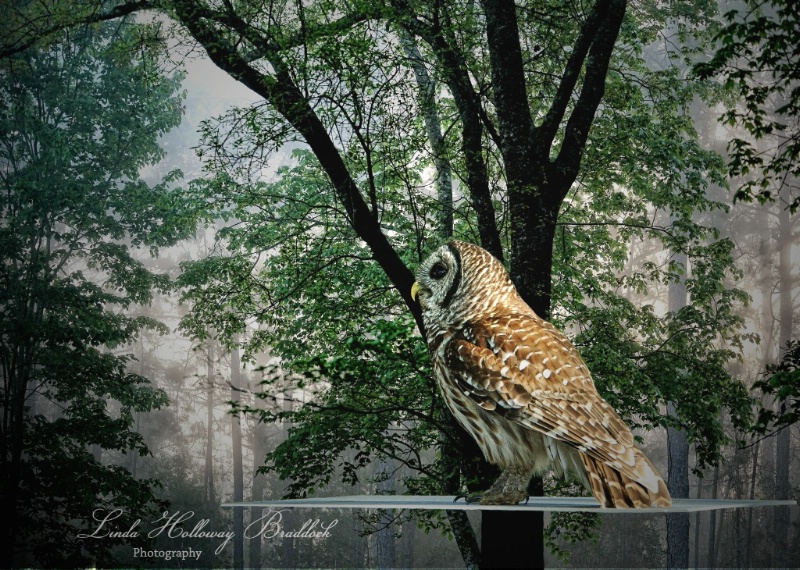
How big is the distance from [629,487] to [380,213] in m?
6.22

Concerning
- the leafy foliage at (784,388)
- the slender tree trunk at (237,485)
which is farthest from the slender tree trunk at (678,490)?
the slender tree trunk at (237,485)

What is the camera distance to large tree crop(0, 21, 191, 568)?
31.2 feet

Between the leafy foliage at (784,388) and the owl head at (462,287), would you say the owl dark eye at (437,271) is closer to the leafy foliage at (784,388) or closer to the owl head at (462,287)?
the owl head at (462,287)

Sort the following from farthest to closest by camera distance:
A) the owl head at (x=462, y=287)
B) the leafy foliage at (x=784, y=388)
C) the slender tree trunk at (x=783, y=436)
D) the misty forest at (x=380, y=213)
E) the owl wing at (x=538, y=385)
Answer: the slender tree trunk at (x=783, y=436)
the misty forest at (x=380, y=213)
the leafy foliage at (x=784, y=388)
the owl head at (x=462, y=287)
the owl wing at (x=538, y=385)

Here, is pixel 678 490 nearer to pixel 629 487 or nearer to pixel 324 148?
pixel 324 148

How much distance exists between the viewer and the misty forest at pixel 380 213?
200 inches

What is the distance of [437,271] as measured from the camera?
11.4 ft

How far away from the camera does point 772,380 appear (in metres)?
3.83

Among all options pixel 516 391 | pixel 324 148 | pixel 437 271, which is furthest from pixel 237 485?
pixel 516 391

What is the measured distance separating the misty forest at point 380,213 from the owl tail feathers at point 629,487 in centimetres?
111

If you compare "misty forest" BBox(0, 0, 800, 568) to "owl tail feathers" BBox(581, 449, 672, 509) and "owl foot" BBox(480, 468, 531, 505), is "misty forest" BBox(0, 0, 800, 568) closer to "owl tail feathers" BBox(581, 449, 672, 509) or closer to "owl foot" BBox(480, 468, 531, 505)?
"owl foot" BBox(480, 468, 531, 505)

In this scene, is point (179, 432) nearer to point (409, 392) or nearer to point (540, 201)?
point (409, 392)

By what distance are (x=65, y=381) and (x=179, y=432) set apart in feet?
62.5

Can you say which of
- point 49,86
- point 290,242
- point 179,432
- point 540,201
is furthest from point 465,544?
point 179,432
